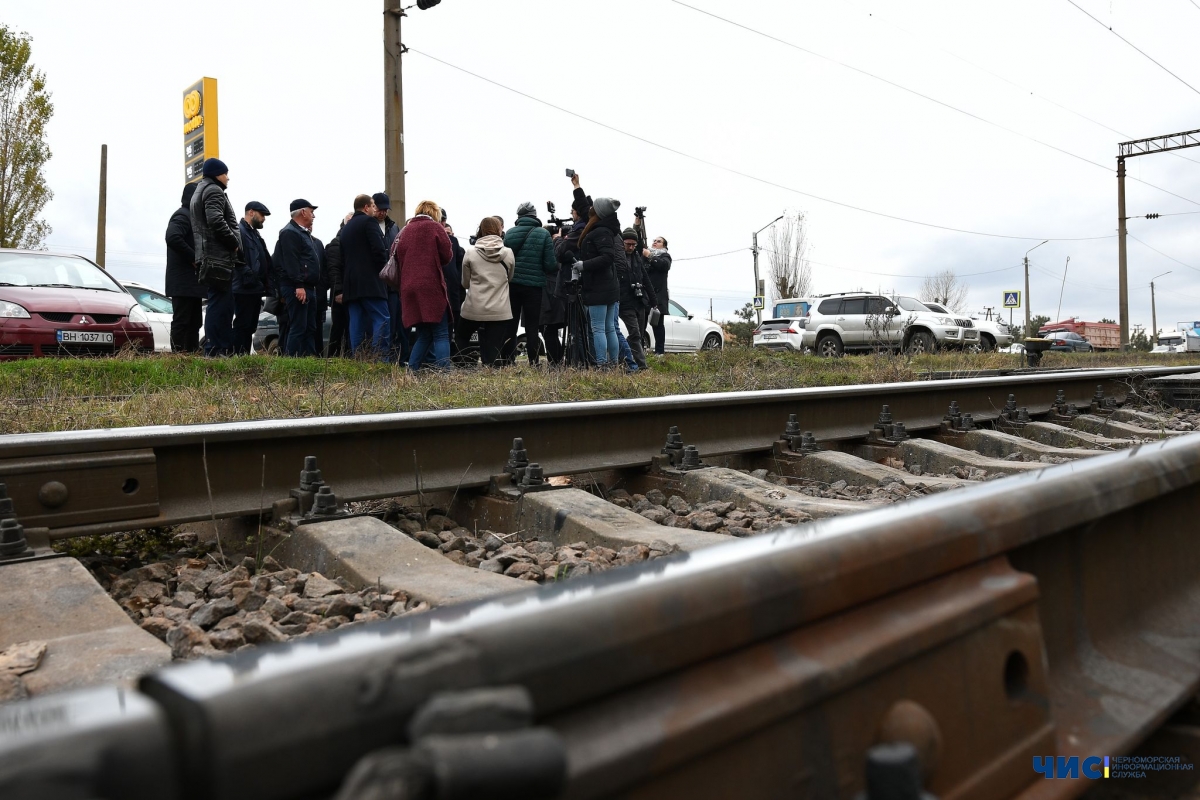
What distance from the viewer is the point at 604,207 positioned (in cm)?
1055

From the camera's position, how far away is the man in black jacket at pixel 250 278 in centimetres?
1143

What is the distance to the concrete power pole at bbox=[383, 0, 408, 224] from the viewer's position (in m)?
14.1

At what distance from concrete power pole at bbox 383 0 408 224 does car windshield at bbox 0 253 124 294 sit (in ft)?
12.6

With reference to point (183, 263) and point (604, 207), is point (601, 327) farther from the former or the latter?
point (183, 263)

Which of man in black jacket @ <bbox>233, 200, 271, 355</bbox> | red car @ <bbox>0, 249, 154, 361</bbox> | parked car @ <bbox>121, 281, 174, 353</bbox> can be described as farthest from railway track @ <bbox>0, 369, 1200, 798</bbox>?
parked car @ <bbox>121, 281, 174, 353</bbox>

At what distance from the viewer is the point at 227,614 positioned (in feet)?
9.04

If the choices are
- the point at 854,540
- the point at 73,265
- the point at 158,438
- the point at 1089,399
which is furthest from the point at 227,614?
the point at 73,265

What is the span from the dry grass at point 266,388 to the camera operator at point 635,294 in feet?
7.04

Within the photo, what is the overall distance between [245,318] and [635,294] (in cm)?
476

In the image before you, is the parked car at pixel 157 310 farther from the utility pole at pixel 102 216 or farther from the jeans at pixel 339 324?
the utility pole at pixel 102 216

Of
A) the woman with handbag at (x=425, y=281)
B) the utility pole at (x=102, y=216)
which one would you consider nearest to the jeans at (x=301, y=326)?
the woman with handbag at (x=425, y=281)

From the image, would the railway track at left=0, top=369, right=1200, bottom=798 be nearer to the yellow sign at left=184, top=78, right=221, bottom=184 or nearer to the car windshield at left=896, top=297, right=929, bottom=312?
the yellow sign at left=184, top=78, right=221, bottom=184

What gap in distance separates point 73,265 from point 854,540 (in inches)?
510

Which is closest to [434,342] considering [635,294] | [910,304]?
[635,294]
